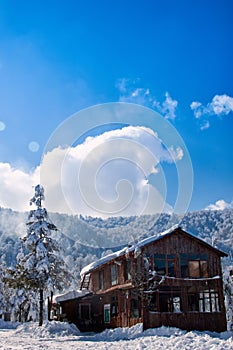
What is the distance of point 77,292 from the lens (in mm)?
39438

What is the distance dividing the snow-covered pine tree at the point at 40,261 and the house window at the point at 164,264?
7935mm

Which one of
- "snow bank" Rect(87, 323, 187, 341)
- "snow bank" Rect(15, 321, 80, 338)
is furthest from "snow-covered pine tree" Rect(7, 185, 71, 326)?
"snow bank" Rect(87, 323, 187, 341)

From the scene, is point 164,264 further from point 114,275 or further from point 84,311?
point 84,311

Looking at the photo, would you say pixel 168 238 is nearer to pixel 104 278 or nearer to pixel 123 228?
pixel 104 278

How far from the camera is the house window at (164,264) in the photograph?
33.2 m

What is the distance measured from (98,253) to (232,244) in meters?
51.5

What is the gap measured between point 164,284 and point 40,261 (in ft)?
33.0

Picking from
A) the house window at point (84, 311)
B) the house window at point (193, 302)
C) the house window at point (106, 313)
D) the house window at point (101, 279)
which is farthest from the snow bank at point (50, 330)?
the house window at point (193, 302)

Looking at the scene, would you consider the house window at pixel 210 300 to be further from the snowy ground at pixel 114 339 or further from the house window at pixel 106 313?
the house window at pixel 106 313

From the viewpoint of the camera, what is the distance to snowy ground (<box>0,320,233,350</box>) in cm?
1986

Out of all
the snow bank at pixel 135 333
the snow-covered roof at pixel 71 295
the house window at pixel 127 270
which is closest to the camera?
the snow bank at pixel 135 333

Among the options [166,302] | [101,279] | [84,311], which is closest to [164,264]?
[166,302]

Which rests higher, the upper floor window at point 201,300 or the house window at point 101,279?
the house window at point 101,279

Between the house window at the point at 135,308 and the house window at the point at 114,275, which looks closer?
the house window at the point at 135,308
